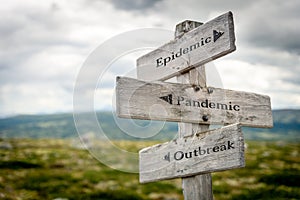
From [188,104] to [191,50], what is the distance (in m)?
0.75

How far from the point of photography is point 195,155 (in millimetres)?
5316

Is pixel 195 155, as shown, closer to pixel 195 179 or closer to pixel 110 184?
pixel 195 179

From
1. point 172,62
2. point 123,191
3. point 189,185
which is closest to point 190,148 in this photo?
point 189,185

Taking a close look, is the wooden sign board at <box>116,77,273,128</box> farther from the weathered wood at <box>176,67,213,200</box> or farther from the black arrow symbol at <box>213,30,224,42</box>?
the black arrow symbol at <box>213,30,224,42</box>

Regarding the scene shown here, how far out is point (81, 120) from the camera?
5.13 meters

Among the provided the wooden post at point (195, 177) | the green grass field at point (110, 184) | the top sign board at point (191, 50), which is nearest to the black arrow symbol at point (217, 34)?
the top sign board at point (191, 50)

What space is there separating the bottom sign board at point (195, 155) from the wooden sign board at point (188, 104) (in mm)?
327

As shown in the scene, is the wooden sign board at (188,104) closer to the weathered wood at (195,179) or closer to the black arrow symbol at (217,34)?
the weathered wood at (195,179)

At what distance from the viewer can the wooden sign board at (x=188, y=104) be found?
4.91 meters

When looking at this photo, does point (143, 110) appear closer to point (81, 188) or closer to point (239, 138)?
point (239, 138)

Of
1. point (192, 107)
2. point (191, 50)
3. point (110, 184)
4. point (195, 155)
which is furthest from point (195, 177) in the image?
point (110, 184)

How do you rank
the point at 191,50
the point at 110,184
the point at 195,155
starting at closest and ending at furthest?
the point at 195,155 < the point at 191,50 < the point at 110,184

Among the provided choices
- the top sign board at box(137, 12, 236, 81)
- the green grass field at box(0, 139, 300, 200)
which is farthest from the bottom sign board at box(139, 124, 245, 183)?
the green grass field at box(0, 139, 300, 200)

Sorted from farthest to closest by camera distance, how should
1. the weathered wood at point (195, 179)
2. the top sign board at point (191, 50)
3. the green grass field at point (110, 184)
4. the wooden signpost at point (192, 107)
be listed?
the green grass field at point (110, 184)
the weathered wood at point (195, 179)
the top sign board at point (191, 50)
the wooden signpost at point (192, 107)
